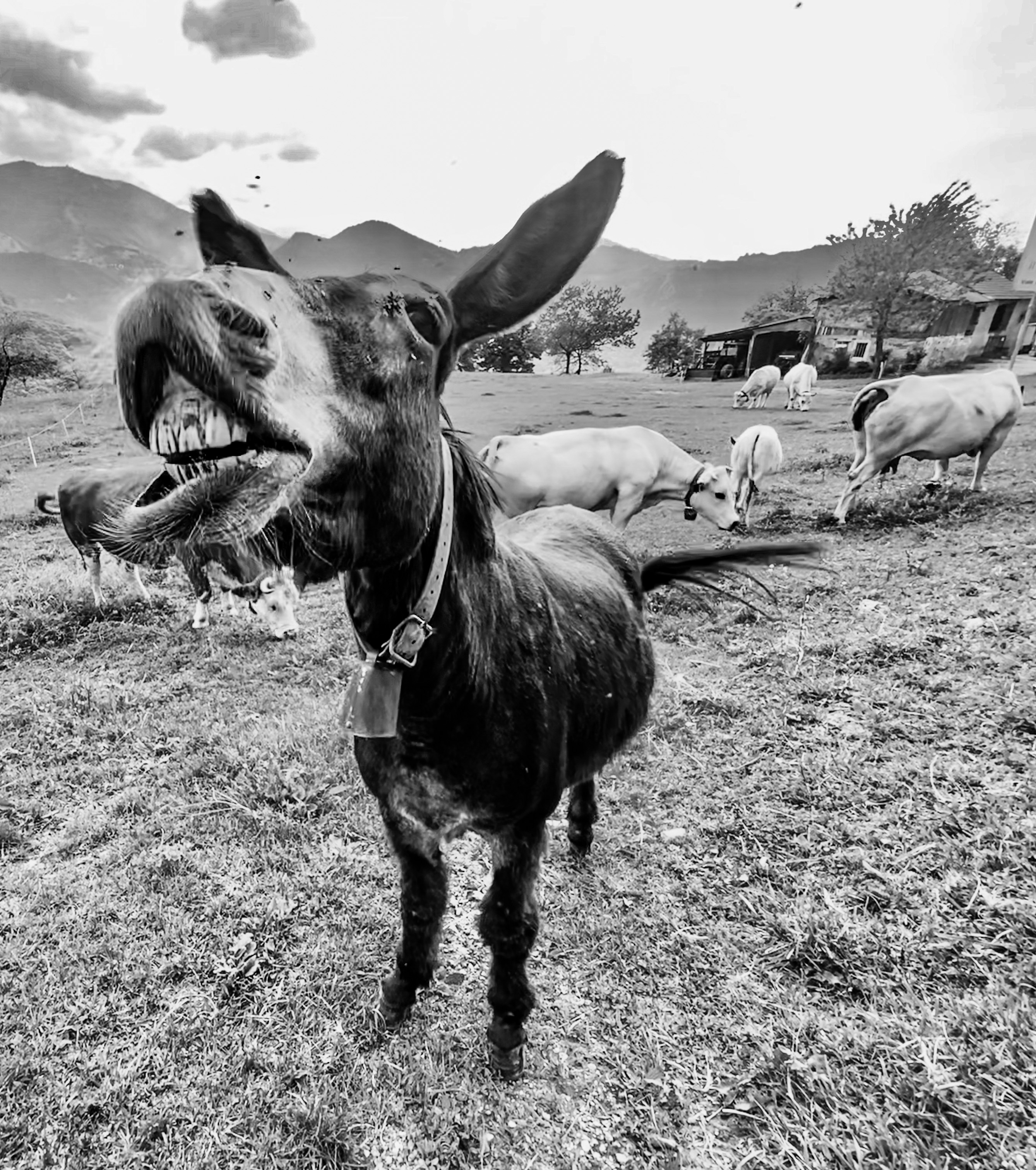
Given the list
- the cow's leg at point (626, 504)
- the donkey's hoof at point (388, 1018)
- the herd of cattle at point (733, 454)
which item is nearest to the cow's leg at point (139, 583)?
the herd of cattle at point (733, 454)

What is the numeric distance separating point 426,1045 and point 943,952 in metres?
2.22

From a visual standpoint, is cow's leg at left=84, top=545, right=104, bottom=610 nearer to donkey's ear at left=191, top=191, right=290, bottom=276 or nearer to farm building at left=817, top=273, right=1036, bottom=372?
donkey's ear at left=191, top=191, right=290, bottom=276

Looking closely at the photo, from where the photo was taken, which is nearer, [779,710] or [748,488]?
[779,710]

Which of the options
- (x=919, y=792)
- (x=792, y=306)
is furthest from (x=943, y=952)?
(x=792, y=306)

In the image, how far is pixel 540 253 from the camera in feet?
3.99

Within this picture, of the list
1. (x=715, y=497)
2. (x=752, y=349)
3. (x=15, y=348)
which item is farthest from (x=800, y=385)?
(x=15, y=348)

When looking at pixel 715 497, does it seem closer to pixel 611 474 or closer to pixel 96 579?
pixel 611 474

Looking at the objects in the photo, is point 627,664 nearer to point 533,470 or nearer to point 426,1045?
point 426,1045

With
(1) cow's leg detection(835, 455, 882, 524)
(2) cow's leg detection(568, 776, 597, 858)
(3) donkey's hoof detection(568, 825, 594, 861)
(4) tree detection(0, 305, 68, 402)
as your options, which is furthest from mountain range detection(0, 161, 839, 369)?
(1) cow's leg detection(835, 455, 882, 524)

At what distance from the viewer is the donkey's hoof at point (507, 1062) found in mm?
2053

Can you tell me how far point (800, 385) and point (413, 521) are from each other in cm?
1087

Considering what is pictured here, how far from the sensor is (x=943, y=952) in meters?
2.31

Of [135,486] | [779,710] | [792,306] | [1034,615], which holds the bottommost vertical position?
[779,710]

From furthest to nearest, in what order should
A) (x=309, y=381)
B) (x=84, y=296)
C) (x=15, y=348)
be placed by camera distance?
(x=15, y=348), (x=84, y=296), (x=309, y=381)
